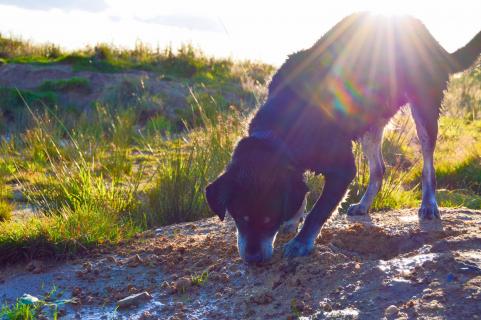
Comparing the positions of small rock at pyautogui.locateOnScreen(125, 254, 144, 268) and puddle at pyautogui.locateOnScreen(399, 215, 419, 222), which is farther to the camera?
puddle at pyautogui.locateOnScreen(399, 215, 419, 222)

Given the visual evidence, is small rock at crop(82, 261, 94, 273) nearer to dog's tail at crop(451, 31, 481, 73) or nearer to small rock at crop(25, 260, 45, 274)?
small rock at crop(25, 260, 45, 274)

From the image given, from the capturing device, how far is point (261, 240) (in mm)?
3920

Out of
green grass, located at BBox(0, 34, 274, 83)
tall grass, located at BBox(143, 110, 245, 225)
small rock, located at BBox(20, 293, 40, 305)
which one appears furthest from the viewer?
green grass, located at BBox(0, 34, 274, 83)

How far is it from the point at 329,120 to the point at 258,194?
92 centimetres

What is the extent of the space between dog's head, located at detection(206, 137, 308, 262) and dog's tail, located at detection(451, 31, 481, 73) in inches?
96.1

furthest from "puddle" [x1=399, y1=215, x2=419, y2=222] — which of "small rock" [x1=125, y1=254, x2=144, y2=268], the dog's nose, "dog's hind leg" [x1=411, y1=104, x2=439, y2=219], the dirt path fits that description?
"small rock" [x1=125, y1=254, x2=144, y2=268]

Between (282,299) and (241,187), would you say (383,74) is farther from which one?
(282,299)

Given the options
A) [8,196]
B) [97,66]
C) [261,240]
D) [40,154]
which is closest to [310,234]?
[261,240]

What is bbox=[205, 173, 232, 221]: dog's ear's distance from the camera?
397cm

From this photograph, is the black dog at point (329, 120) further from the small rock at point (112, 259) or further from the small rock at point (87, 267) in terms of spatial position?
the small rock at point (87, 267)

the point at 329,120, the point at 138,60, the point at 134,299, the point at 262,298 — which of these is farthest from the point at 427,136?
the point at 138,60

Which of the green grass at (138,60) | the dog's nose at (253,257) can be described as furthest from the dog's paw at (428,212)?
the green grass at (138,60)

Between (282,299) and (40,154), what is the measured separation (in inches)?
249

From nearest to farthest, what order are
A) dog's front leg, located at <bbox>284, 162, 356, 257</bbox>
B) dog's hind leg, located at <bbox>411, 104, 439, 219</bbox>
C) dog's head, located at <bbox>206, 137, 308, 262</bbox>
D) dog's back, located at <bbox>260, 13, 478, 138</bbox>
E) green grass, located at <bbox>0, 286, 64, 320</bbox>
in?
green grass, located at <bbox>0, 286, 64, 320</bbox> → dog's head, located at <bbox>206, 137, 308, 262</bbox> → dog's front leg, located at <bbox>284, 162, 356, 257</bbox> → dog's back, located at <bbox>260, 13, 478, 138</bbox> → dog's hind leg, located at <bbox>411, 104, 439, 219</bbox>
